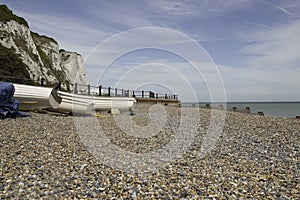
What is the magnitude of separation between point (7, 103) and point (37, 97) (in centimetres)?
227

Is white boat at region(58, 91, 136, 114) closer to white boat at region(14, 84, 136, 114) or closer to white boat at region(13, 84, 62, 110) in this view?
white boat at region(14, 84, 136, 114)

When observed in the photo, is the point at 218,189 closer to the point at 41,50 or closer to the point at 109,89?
the point at 109,89

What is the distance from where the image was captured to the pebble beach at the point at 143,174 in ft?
15.0

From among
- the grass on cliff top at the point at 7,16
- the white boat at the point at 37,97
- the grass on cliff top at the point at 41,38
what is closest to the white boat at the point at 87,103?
the white boat at the point at 37,97

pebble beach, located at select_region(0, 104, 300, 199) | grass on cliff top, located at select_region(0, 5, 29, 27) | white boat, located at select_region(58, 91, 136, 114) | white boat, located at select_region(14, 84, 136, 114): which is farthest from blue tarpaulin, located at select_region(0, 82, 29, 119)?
grass on cliff top, located at select_region(0, 5, 29, 27)

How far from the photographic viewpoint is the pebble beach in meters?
4.57

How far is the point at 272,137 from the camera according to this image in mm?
9812

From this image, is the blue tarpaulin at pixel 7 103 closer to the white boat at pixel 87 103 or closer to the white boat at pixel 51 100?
the white boat at pixel 51 100

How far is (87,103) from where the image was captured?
51.0 feet

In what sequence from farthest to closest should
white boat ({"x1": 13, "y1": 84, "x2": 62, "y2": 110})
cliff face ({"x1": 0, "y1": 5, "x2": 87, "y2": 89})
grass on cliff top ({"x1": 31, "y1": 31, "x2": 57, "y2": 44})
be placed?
grass on cliff top ({"x1": 31, "y1": 31, "x2": 57, "y2": 44}) < cliff face ({"x1": 0, "y1": 5, "x2": 87, "y2": 89}) < white boat ({"x1": 13, "y1": 84, "x2": 62, "y2": 110})

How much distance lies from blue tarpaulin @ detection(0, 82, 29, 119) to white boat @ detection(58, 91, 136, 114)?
8.83 ft

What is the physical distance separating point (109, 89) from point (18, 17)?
21828 millimetres

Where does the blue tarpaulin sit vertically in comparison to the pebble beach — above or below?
above

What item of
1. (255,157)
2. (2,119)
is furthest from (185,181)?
(2,119)
